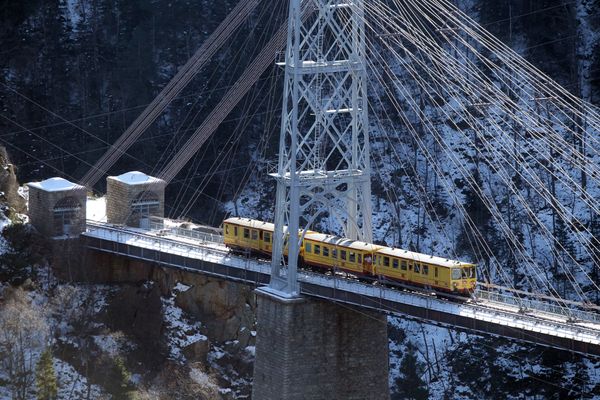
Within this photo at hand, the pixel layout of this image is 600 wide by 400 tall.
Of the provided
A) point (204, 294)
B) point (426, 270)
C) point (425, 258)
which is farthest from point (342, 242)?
point (204, 294)

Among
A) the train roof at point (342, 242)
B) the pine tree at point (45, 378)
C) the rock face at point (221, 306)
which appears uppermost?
the train roof at point (342, 242)

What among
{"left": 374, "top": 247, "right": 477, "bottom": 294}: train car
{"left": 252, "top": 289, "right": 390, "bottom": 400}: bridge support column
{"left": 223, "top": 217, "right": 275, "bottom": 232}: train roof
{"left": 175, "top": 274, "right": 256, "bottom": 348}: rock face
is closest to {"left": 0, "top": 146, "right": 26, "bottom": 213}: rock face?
{"left": 175, "top": 274, "right": 256, "bottom": 348}: rock face

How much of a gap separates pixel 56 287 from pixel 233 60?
1024 inches

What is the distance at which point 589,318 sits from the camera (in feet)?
162

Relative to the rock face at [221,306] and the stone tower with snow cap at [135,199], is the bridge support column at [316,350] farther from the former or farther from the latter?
the stone tower with snow cap at [135,199]

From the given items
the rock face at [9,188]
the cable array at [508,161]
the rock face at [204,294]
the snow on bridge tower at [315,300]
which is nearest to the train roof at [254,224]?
the snow on bridge tower at [315,300]

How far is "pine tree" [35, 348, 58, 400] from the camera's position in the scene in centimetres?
5466

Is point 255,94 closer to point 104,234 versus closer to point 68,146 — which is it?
point 68,146

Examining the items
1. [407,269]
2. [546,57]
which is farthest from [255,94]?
[407,269]

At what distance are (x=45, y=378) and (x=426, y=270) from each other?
1396 cm

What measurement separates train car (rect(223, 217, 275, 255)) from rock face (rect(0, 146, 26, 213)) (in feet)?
35.5

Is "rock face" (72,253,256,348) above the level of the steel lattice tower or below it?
below

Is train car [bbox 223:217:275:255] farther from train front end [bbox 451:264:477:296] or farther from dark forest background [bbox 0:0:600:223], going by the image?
dark forest background [bbox 0:0:600:223]

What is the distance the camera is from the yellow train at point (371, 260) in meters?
51.6
